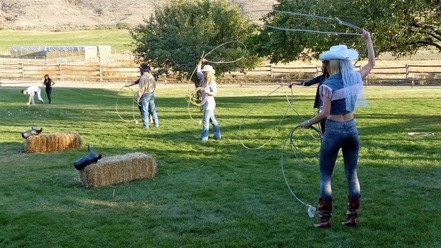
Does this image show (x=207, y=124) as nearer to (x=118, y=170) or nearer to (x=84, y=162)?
(x=118, y=170)

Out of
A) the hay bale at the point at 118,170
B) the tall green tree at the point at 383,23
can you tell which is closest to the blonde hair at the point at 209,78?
the hay bale at the point at 118,170

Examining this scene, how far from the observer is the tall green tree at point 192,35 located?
84.5 feet

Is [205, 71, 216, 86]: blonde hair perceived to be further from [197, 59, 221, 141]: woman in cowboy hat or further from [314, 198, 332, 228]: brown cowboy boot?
[314, 198, 332, 228]: brown cowboy boot

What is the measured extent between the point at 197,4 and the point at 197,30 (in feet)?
9.14

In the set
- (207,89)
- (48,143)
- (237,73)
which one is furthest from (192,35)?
(237,73)

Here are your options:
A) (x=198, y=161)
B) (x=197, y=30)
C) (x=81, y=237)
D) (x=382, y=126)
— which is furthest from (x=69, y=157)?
(x=197, y=30)

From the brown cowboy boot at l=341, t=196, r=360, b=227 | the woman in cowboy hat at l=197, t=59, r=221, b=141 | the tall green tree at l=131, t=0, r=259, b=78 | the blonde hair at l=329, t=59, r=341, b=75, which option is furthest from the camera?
the tall green tree at l=131, t=0, r=259, b=78

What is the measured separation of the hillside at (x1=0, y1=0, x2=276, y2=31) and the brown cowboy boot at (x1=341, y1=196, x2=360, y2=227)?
104m

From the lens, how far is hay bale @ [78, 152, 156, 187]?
947cm

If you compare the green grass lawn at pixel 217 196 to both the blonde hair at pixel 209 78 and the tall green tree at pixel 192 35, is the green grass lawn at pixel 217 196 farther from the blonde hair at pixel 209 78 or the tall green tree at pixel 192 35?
the tall green tree at pixel 192 35

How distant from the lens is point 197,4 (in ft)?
92.4

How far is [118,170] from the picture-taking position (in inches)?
383

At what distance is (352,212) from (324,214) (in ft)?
1.09

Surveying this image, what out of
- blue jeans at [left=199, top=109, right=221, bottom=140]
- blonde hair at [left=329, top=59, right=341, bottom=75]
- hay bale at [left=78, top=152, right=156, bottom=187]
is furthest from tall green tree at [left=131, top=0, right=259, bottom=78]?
blonde hair at [left=329, top=59, right=341, bottom=75]
